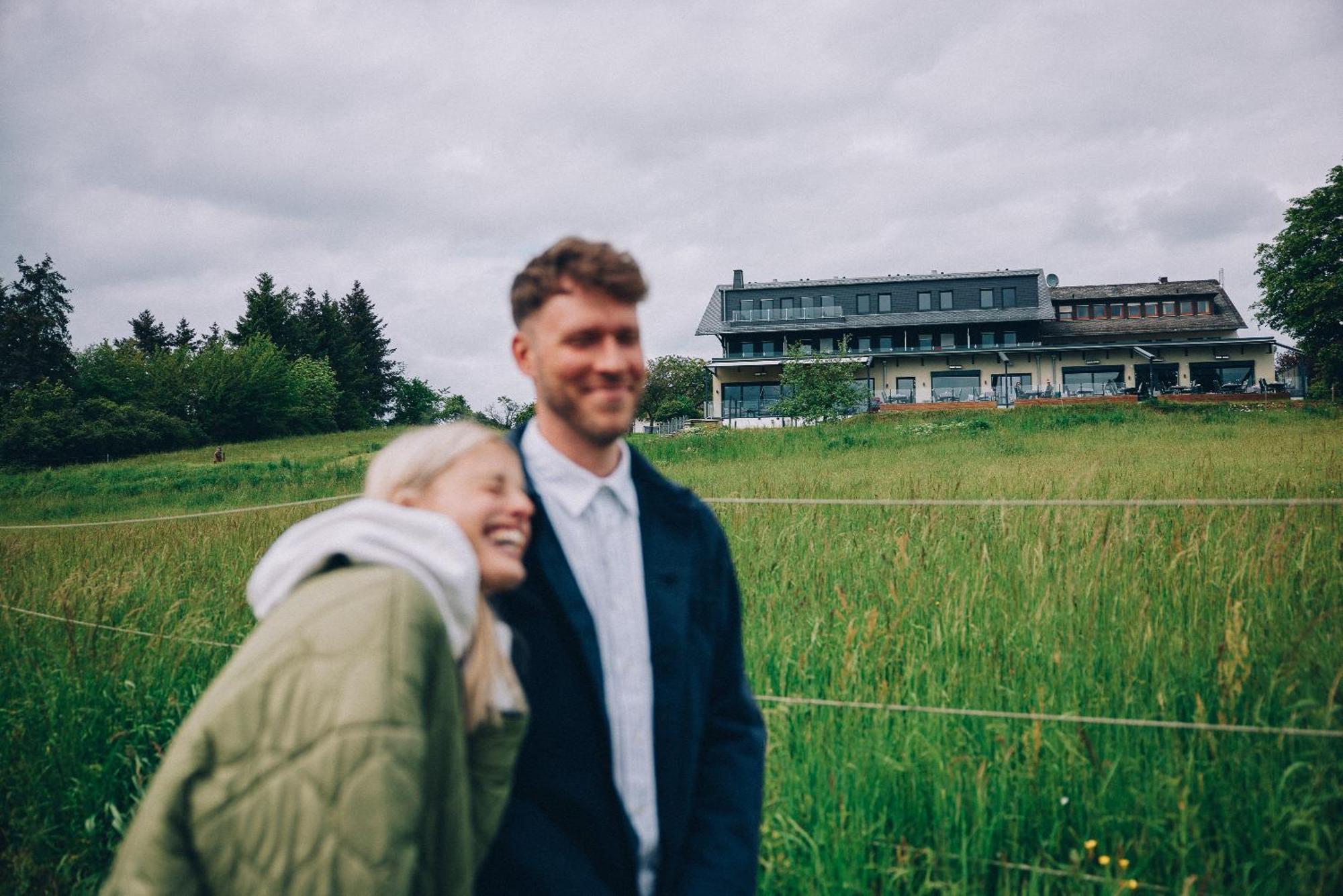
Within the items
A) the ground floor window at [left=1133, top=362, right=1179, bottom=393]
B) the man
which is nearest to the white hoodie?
the man

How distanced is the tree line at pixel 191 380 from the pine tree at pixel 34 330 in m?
0.08

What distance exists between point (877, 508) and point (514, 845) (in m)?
4.47

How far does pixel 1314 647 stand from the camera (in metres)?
2.50

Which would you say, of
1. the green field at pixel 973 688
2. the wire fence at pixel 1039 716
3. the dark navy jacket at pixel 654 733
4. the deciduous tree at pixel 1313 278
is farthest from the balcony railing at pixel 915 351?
the dark navy jacket at pixel 654 733

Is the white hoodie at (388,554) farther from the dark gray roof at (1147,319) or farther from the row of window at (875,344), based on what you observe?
the dark gray roof at (1147,319)

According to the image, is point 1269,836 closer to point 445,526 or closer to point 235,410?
point 445,526

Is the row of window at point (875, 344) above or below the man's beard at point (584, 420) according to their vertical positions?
above

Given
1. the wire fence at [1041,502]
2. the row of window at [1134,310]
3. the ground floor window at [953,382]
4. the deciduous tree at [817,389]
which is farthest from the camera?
the row of window at [1134,310]

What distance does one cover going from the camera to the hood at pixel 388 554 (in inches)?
36.8

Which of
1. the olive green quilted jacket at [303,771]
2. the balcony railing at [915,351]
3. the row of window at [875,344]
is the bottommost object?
the olive green quilted jacket at [303,771]

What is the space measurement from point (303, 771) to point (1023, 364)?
163 feet

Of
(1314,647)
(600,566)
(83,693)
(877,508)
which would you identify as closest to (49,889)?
(83,693)

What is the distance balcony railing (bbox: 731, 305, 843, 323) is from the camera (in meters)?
49.7

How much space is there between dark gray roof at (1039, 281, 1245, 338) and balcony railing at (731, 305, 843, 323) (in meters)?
14.1
